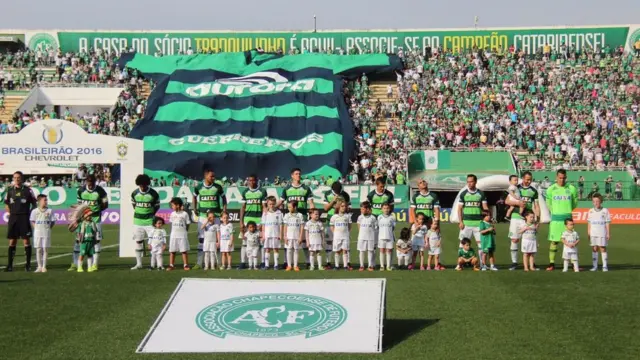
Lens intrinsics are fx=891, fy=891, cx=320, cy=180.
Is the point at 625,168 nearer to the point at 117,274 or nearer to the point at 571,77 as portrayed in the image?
the point at 571,77

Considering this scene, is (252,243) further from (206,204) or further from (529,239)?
(529,239)

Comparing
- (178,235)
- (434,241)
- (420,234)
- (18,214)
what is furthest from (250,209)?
(18,214)

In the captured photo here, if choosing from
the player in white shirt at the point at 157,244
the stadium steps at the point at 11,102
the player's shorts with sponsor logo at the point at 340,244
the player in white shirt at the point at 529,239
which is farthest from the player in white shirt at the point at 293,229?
the stadium steps at the point at 11,102

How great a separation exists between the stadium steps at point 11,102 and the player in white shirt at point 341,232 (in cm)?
4115

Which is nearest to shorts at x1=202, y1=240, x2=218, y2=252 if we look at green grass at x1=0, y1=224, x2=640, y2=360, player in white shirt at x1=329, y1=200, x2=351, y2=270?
green grass at x1=0, y1=224, x2=640, y2=360

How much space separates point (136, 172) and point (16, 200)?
4314 millimetres

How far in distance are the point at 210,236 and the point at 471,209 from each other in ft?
18.6

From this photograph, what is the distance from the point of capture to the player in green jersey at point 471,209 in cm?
1894

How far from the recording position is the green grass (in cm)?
1111

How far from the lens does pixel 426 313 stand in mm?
13312

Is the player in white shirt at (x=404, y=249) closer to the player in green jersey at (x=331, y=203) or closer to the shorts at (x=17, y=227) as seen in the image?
the player in green jersey at (x=331, y=203)

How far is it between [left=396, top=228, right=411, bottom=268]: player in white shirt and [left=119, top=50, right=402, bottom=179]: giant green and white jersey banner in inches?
1154

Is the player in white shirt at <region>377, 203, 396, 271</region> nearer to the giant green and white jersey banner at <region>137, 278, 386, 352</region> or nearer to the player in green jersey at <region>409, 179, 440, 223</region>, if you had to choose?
the player in green jersey at <region>409, 179, 440, 223</region>

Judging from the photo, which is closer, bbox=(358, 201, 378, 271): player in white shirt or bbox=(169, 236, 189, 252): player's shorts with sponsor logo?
bbox=(358, 201, 378, 271): player in white shirt
